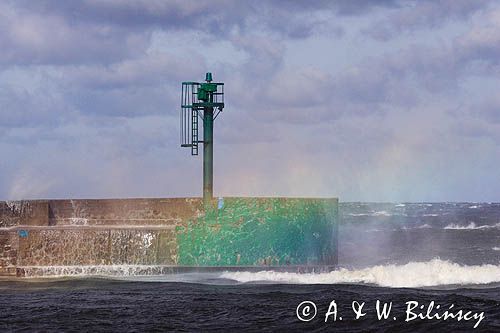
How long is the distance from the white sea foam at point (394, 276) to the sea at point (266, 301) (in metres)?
0.02

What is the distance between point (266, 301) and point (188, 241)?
471 centimetres

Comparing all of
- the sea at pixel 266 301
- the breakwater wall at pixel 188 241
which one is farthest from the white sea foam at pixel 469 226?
the breakwater wall at pixel 188 241

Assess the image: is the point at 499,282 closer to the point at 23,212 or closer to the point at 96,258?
the point at 96,258

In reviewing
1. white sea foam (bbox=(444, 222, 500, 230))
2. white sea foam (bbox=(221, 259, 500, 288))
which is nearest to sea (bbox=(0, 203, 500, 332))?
white sea foam (bbox=(221, 259, 500, 288))

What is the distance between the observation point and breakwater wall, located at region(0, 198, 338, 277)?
59.5ft

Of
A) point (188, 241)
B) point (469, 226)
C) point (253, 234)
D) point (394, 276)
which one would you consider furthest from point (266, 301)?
point (469, 226)

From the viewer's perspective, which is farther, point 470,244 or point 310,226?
A: point 470,244

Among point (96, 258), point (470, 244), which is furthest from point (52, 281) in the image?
point (470, 244)

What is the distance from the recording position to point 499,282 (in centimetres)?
1753

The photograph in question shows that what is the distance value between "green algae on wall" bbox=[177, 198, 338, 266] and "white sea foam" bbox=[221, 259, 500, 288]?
44 centimetres

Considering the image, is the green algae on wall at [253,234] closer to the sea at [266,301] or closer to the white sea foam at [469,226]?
the sea at [266,301]

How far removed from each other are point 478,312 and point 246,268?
22.1 ft

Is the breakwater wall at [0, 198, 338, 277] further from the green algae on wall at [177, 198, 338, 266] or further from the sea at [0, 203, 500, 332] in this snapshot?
the sea at [0, 203, 500, 332]

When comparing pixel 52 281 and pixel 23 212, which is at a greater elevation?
pixel 23 212
